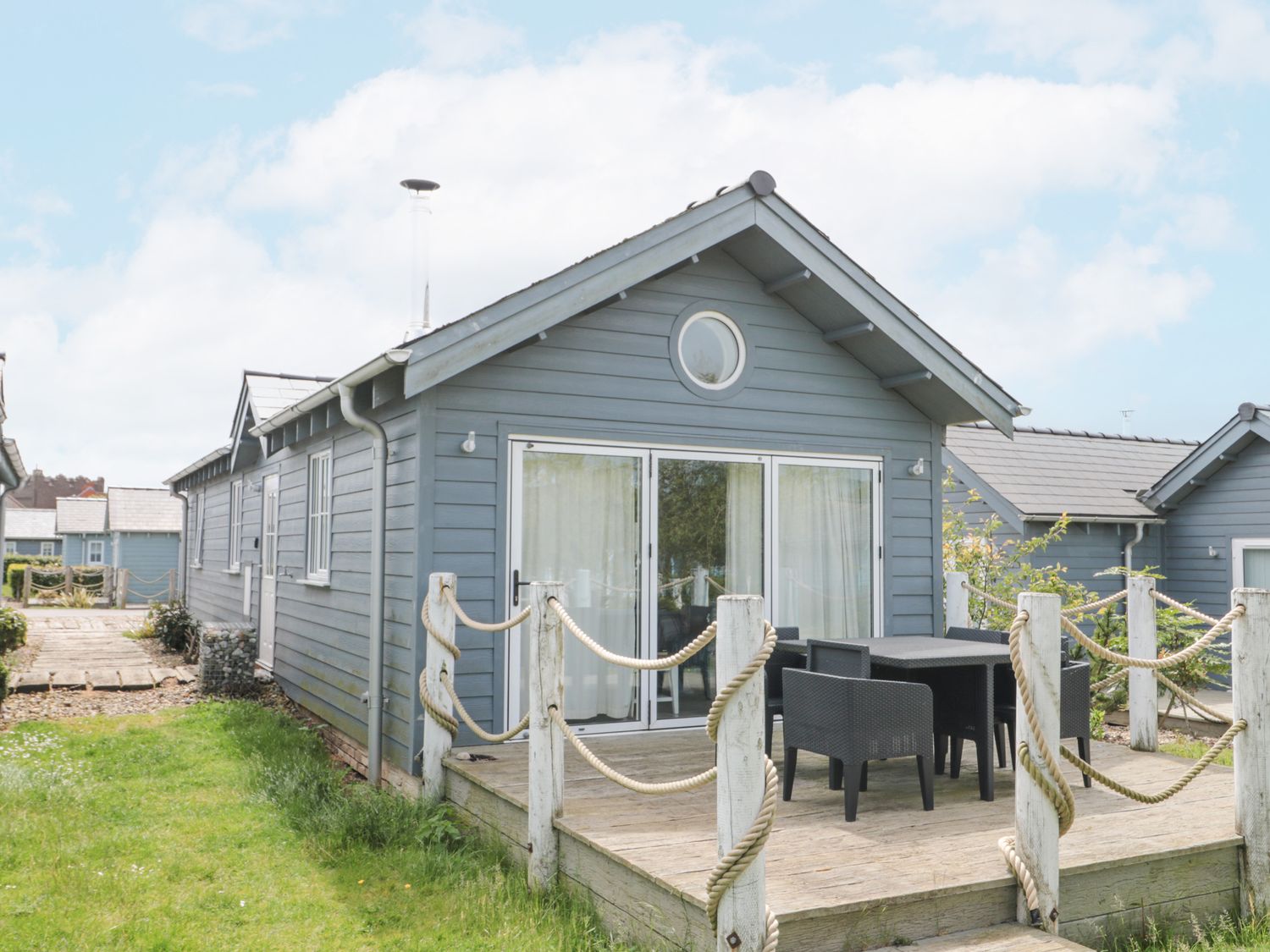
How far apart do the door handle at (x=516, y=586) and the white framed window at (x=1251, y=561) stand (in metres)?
10.9

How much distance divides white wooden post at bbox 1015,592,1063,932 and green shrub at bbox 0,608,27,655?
1226 cm

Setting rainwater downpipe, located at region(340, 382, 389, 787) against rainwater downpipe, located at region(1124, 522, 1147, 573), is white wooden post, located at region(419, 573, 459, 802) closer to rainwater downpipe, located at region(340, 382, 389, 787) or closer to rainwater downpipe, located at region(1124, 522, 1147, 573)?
rainwater downpipe, located at region(340, 382, 389, 787)

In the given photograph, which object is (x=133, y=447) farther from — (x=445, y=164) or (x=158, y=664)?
(x=445, y=164)

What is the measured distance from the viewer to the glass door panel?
6.96m

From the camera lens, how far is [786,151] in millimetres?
10602

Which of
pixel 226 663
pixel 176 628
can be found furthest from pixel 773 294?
pixel 176 628

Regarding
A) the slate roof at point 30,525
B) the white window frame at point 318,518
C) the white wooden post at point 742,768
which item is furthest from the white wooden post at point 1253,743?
the slate roof at point 30,525

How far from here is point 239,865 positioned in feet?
16.9

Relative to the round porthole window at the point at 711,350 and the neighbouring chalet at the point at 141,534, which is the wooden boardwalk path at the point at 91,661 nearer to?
the round porthole window at the point at 711,350

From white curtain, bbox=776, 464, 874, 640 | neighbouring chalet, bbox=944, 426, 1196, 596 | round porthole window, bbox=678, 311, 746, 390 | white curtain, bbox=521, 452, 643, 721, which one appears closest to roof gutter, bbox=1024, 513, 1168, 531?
neighbouring chalet, bbox=944, 426, 1196, 596

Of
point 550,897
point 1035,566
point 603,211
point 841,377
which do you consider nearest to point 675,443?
point 841,377

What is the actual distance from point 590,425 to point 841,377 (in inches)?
84.2

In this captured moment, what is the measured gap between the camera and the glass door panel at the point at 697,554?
274 inches

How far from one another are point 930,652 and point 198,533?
16.0 m
